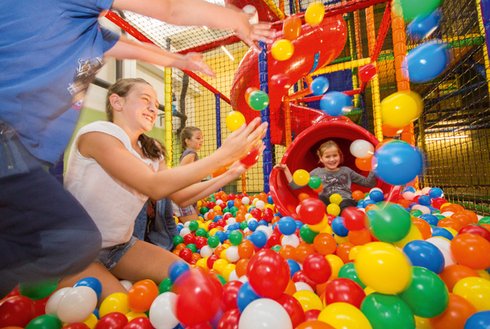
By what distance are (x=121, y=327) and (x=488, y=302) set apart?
2.86ft

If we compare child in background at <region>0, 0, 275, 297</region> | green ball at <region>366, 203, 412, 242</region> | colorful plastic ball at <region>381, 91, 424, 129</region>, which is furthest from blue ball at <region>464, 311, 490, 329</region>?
child in background at <region>0, 0, 275, 297</region>

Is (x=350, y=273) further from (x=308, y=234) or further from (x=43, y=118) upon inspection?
(x=43, y=118)

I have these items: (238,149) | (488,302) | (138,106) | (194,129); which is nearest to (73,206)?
(238,149)

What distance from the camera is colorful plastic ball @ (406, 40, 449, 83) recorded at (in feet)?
3.29

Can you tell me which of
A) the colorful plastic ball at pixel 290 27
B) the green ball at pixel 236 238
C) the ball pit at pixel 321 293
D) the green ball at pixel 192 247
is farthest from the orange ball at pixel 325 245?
the colorful plastic ball at pixel 290 27

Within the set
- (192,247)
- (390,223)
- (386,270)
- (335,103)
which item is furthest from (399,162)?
(192,247)

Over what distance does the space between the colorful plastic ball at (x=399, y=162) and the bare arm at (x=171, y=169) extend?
0.33m

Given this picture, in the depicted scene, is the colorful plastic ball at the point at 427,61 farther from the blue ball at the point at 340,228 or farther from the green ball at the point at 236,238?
the green ball at the point at 236,238

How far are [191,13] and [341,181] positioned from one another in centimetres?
181

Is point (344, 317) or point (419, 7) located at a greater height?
point (419, 7)

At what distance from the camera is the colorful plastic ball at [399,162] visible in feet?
2.61

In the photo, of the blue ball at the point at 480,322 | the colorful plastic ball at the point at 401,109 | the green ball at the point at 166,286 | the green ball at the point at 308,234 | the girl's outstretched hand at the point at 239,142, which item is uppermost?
the colorful plastic ball at the point at 401,109

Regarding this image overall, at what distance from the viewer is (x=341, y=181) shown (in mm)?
2375

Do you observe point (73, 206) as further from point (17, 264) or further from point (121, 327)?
point (121, 327)
